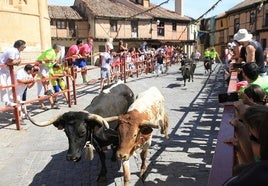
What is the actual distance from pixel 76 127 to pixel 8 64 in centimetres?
376

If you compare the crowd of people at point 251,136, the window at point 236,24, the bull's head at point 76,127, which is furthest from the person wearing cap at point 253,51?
the window at point 236,24

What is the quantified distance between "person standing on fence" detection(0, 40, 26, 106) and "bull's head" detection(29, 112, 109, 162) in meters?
3.55

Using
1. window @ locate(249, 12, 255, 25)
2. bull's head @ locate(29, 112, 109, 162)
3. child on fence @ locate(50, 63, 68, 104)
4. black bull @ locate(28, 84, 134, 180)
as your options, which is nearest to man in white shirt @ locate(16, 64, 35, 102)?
child on fence @ locate(50, 63, 68, 104)

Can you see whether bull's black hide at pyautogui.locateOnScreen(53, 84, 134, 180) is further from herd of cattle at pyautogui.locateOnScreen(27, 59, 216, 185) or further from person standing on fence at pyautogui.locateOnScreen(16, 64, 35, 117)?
person standing on fence at pyautogui.locateOnScreen(16, 64, 35, 117)

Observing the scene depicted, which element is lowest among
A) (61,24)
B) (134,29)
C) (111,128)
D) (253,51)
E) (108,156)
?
(108,156)

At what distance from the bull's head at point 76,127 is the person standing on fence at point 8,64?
3554 mm

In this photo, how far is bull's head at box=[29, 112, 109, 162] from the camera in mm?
4094

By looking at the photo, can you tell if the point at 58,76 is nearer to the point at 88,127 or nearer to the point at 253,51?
the point at 88,127

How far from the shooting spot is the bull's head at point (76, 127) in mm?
4094

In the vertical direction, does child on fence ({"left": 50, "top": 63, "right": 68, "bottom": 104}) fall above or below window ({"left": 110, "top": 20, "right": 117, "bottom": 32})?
below

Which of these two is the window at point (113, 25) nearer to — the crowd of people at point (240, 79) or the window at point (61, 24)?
the window at point (61, 24)

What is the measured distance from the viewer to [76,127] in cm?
415

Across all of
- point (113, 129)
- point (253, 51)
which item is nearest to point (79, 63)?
point (253, 51)

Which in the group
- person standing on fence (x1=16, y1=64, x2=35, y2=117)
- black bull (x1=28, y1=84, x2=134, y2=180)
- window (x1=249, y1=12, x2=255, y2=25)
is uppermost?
→ window (x1=249, y1=12, x2=255, y2=25)
